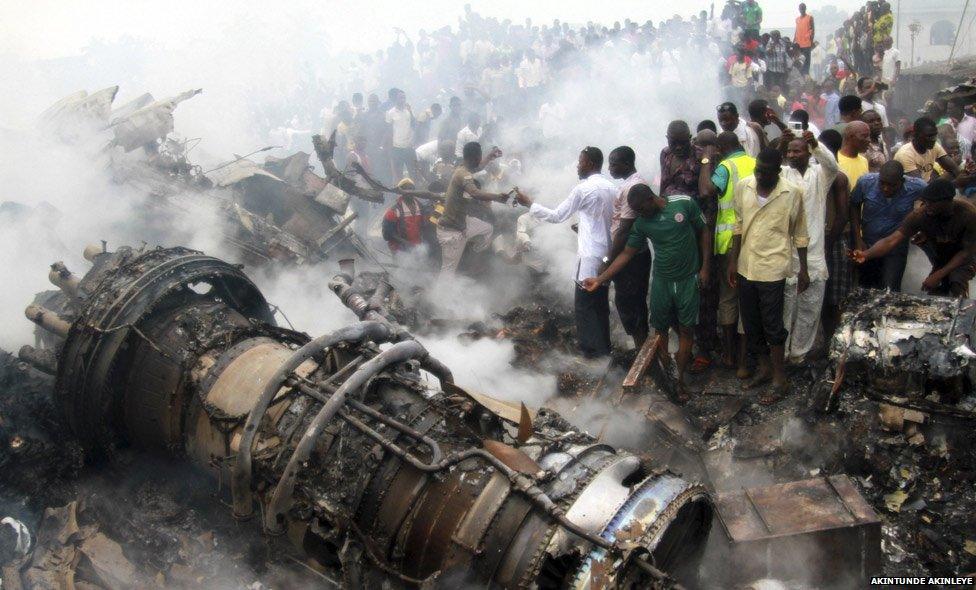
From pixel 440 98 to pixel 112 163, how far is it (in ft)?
37.0

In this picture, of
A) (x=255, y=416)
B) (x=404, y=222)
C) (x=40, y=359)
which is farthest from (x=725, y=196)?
(x=40, y=359)

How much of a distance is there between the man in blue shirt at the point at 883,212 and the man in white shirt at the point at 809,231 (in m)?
0.32

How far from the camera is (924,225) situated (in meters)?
5.32

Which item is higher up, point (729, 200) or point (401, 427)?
point (729, 200)

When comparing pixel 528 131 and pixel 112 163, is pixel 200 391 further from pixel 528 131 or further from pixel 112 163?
pixel 528 131

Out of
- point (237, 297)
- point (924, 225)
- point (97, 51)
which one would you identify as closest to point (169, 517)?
point (237, 297)

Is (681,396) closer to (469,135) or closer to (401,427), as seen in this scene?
(401,427)

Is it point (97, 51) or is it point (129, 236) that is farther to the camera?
point (97, 51)

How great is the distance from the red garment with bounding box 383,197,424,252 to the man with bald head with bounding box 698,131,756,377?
4.33 metres

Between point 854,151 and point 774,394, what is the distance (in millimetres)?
2271

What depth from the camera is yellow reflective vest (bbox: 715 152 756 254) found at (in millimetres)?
5602

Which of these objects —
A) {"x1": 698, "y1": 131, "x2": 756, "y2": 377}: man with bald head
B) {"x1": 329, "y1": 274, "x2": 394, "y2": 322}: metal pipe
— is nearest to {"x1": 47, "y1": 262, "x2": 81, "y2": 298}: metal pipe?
{"x1": 329, "y1": 274, "x2": 394, "y2": 322}: metal pipe

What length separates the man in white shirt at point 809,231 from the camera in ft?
17.5

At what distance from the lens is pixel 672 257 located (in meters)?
5.52
